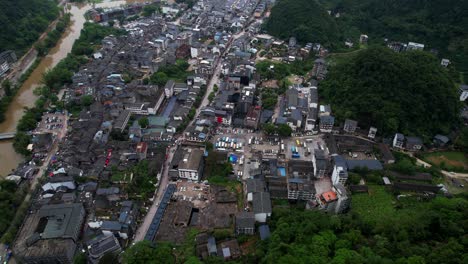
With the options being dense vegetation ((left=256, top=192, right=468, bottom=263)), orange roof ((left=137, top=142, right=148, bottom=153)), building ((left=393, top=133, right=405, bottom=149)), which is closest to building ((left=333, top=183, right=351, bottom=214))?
dense vegetation ((left=256, top=192, right=468, bottom=263))

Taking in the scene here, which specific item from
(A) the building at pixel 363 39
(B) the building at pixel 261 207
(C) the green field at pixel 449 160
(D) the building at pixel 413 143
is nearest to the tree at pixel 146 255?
(B) the building at pixel 261 207

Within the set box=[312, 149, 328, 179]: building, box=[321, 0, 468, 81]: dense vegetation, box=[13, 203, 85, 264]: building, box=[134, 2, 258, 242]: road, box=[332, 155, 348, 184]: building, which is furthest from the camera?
box=[321, 0, 468, 81]: dense vegetation

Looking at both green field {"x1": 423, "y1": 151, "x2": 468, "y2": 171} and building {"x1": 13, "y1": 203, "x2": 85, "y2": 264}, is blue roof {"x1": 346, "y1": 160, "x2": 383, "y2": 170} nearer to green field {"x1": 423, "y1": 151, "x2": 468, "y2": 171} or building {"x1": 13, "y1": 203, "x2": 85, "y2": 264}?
green field {"x1": 423, "y1": 151, "x2": 468, "y2": 171}

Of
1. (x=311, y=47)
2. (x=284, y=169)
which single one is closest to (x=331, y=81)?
(x=311, y=47)

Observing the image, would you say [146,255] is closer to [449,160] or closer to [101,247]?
[101,247]

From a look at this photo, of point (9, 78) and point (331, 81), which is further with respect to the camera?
point (9, 78)

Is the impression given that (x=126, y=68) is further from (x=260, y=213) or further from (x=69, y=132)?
(x=260, y=213)

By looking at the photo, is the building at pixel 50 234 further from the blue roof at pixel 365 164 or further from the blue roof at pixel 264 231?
the blue roof at pixel 365 164
